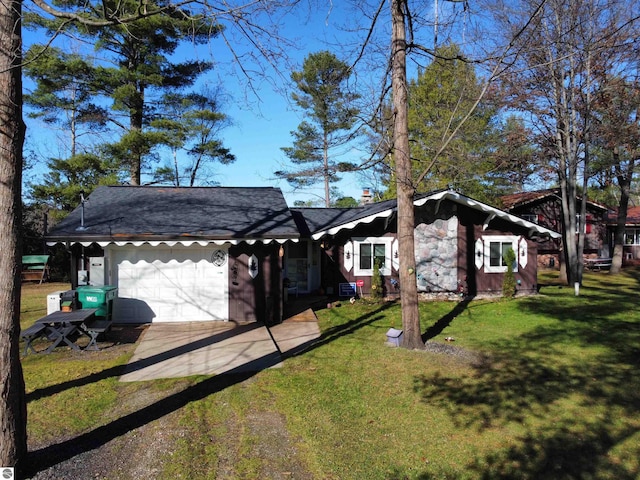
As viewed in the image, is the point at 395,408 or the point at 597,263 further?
the point at 597,263

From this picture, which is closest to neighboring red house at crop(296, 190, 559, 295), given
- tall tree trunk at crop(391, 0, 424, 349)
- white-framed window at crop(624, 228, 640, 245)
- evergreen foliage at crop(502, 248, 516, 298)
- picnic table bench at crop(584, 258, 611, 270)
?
evergreen foliage at crop(502, 248, 516, 298)

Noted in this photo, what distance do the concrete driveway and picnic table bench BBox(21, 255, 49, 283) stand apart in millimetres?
13471

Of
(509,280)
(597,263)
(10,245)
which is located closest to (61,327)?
(10,245)

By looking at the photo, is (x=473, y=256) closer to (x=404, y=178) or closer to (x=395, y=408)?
(x=404, y=178)

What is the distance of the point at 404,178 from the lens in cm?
846

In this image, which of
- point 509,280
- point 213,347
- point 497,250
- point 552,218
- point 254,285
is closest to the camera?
point 213,347

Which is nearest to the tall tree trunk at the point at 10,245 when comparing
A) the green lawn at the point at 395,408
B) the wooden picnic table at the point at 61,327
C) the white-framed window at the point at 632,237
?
the green lawn at the point at 395,408

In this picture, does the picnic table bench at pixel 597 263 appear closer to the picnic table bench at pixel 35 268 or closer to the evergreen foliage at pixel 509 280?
the evergreen foliage at pixel 509 280

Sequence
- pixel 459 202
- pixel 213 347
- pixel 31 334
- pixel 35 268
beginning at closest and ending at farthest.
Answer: pixel 31 334, pixel 213 347, pixel 459 202, pixel 35 268

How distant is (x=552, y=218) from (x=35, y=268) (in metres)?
31.3

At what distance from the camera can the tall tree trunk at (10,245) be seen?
13.0 feet

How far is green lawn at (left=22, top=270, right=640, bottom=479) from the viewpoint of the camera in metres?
4.39

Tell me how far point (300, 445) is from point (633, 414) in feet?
14.3

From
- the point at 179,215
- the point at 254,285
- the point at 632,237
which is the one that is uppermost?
the point at 179,215
